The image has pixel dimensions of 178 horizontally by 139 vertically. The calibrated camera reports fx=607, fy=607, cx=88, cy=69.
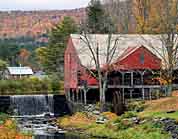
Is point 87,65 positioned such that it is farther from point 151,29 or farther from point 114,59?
point 151,29

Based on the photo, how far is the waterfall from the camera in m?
71.9

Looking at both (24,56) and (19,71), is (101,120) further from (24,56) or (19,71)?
(24,56)

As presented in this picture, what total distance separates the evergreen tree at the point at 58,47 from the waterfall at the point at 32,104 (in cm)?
2418

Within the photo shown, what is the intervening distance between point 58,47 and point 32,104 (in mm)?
25157

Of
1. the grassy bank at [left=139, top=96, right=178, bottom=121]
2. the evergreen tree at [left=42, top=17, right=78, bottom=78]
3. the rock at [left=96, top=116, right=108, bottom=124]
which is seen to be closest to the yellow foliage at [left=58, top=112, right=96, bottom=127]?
the rock at [left=96, top=116, right=108, bottom=124]

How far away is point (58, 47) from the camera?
96.6 m

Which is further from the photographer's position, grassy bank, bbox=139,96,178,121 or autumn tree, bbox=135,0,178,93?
autumn tree, bbox=135,0,178,93

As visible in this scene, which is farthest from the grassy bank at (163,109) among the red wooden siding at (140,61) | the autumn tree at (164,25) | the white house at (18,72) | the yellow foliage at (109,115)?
the white house at (18,72)

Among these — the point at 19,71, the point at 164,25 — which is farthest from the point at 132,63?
the point at 19,71

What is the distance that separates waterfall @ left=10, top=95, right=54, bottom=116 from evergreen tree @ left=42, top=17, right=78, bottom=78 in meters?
24.2

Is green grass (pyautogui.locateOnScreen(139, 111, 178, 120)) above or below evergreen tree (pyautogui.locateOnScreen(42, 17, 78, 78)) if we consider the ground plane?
below

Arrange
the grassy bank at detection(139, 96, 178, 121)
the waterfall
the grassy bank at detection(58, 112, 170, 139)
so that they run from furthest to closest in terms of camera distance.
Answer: the waterfall, the grassy bank at detection(139, 96, 178, 121), the grassy bank at detection(58, 112, 170, 139)

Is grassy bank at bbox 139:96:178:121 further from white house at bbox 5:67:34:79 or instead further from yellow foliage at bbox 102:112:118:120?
white house at bbox 5:67:34:79

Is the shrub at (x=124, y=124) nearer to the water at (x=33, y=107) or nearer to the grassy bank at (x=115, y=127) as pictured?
the grassy bank at (x=115, y=127)
